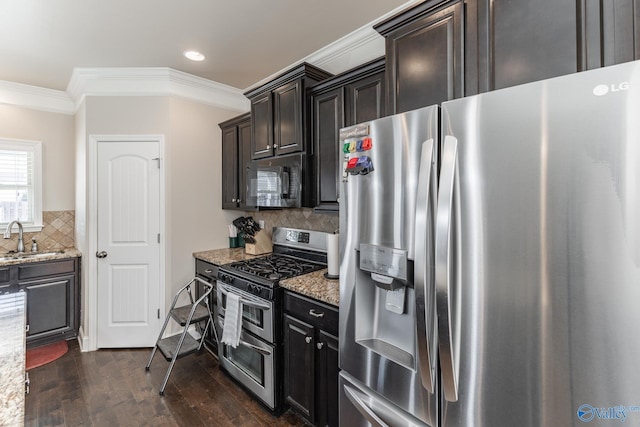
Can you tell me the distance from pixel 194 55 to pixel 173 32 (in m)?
0.39

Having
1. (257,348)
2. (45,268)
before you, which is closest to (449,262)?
(257,348)

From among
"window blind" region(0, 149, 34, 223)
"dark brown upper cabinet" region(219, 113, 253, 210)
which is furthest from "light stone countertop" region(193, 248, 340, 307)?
"window blind" region(0, 149, 34, 223)

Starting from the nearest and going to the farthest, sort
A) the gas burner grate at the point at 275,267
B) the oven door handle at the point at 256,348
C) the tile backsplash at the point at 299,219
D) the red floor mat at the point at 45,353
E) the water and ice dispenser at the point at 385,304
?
1. the water and ice dispenser at the point at 385,304
2. the oven door handle at the point at 256,348
3. the gas burner grate at the point at 275,267
4. the tile backsplash at the point at 299,219
5. the red floor mat at the point at 45,353

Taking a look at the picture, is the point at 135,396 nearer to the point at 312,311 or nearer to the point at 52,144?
the point at 312,311

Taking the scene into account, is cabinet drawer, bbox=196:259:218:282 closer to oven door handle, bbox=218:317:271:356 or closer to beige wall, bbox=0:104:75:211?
oven door handle, bbox=218:317:271:356

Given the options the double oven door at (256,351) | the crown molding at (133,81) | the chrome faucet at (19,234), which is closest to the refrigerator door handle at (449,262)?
the double oven door at (256,351)

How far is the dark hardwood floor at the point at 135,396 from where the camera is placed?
2135 millimetres

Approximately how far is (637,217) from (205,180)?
3496 millimetres

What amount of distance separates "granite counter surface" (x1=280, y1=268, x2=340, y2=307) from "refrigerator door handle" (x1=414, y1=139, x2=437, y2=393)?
0.68m

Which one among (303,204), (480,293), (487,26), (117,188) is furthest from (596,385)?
(117,188)

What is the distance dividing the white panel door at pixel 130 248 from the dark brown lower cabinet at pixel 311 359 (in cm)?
187

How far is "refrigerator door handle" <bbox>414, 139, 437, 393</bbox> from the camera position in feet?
3.60

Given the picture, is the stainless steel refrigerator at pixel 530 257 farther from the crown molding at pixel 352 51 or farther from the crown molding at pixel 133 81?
the crown molding at pixel 133 81

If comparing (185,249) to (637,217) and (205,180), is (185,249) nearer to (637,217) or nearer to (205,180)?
(205,180)
